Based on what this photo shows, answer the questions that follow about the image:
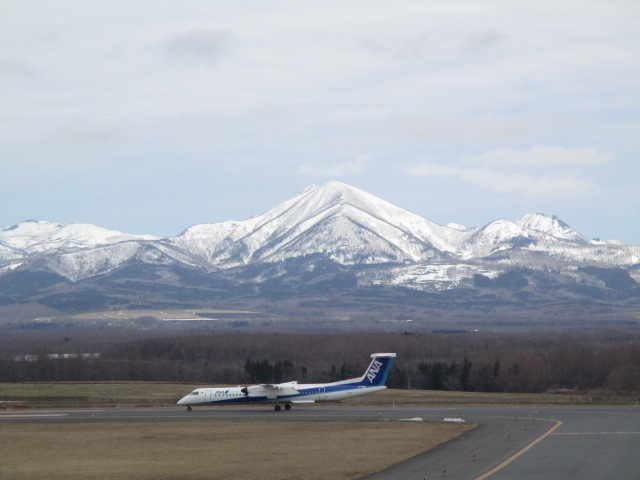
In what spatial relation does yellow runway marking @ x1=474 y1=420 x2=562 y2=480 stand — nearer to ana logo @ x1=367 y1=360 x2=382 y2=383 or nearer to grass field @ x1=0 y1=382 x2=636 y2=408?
ana logo @ x1=367 y1=360 x2=382 y2=383

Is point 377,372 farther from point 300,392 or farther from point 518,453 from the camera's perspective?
point 518,453

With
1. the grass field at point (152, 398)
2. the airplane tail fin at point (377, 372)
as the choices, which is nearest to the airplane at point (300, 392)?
the airplane tail fin at point (377, 372)

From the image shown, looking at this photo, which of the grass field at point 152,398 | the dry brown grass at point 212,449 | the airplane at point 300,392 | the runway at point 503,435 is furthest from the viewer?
the grass field at point 152,398

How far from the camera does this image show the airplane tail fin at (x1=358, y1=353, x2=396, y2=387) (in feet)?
305

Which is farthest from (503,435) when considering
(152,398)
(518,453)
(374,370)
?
(152,398)

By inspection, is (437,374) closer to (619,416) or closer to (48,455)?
(619,416)

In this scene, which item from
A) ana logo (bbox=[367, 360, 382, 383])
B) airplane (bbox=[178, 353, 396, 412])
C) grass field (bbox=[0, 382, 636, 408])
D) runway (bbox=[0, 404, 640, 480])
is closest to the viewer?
runway (bbox=[0, 404, 640, 480])

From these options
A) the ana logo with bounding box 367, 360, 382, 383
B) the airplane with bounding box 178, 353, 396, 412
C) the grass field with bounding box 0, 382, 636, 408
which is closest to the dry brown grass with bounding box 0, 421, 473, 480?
the airplane with bounding box 178, 353, 396, 412

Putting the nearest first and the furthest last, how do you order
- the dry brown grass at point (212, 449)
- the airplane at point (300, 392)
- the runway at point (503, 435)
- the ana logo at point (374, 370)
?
1. the runway at point (503, 435)
2. the dry brown grass at point (212, 449)
3. the ana logo at point (374, 370)
4. the airplane at point (300, 392)

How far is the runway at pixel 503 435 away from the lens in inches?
2087

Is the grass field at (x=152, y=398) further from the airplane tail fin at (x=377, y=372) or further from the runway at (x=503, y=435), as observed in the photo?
the airplane tail fin at (x=377, y=372)

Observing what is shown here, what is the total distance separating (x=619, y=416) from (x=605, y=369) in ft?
251

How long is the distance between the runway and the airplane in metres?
1.23

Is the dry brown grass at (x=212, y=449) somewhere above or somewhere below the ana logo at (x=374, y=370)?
below
